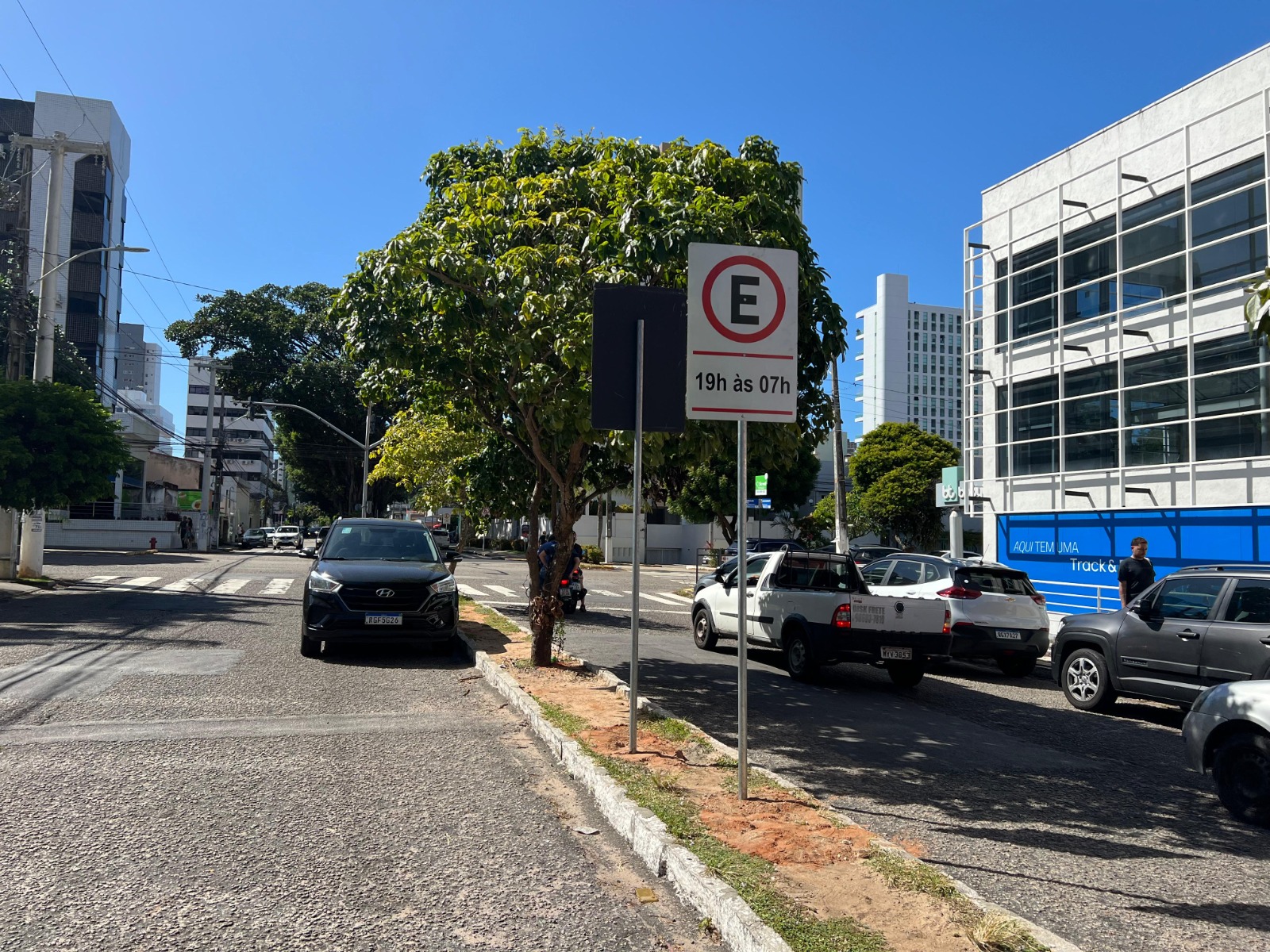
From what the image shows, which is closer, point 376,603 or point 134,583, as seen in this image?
point 376,603

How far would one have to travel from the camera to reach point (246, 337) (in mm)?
53906

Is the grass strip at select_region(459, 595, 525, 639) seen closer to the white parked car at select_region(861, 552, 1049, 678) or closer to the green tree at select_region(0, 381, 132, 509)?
the white parked car at select_region(861, 552, 1049, 678)

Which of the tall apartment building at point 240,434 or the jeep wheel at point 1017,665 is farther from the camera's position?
the tall apartment building at point 240,434

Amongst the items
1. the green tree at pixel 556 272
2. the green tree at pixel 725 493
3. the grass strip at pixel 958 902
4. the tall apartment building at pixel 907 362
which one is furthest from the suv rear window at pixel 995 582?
the tall apartment building at pixel 907 362

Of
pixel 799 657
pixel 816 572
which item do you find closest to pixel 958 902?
pixel 799 657

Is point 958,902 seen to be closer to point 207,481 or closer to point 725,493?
point 725,493

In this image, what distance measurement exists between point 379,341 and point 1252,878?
27.9 feet

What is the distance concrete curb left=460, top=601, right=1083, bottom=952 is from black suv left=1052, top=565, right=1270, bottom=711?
4.84m

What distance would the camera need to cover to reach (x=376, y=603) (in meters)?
11.6

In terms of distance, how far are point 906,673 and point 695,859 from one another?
300 inches

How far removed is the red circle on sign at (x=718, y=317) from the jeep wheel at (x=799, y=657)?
6.19 meters

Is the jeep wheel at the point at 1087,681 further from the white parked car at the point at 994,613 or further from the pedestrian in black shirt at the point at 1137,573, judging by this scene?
the pedestrian in black shirt at the point at 1137,573

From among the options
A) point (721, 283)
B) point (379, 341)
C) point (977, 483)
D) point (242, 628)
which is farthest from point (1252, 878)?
point (977, 483)

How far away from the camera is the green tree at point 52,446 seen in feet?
64.8
